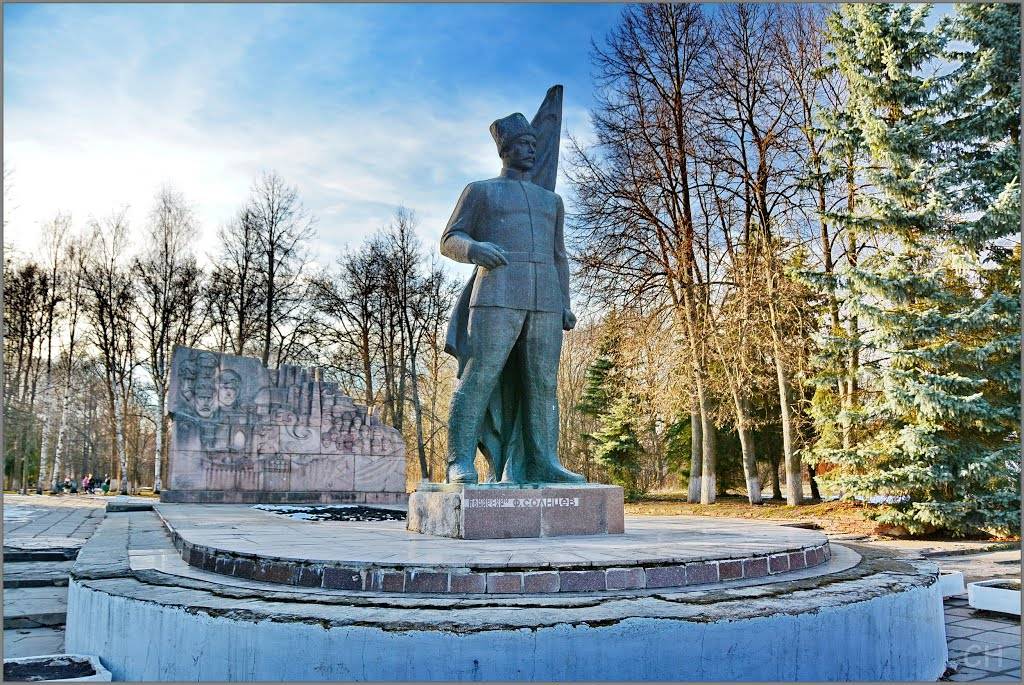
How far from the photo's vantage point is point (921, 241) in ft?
41.1

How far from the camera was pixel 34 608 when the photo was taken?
5.74 meters

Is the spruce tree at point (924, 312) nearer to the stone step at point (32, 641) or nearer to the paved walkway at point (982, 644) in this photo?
the paved walkway at point (982, 644)

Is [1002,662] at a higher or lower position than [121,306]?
lower

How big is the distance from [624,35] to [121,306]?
20332 mm

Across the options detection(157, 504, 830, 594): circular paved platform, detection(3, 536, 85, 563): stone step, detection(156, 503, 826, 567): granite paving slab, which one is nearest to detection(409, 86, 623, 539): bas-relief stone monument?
detection(156, 503, 826, 567): granite paving slab

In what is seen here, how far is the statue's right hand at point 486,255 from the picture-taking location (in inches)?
231

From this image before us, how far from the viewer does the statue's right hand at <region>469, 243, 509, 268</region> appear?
5.86 metres

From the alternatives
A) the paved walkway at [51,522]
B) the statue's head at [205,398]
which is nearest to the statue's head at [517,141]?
the paved walkway at [51,522]

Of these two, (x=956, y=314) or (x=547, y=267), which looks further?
(x=956, y=314)

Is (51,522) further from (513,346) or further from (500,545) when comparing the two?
(500,545)

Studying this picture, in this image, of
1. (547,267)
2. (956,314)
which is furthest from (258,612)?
(956,314)

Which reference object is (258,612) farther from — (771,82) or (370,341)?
(370,341)

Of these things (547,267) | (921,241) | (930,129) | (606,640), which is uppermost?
(930,129)

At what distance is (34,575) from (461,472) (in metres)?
4.23
